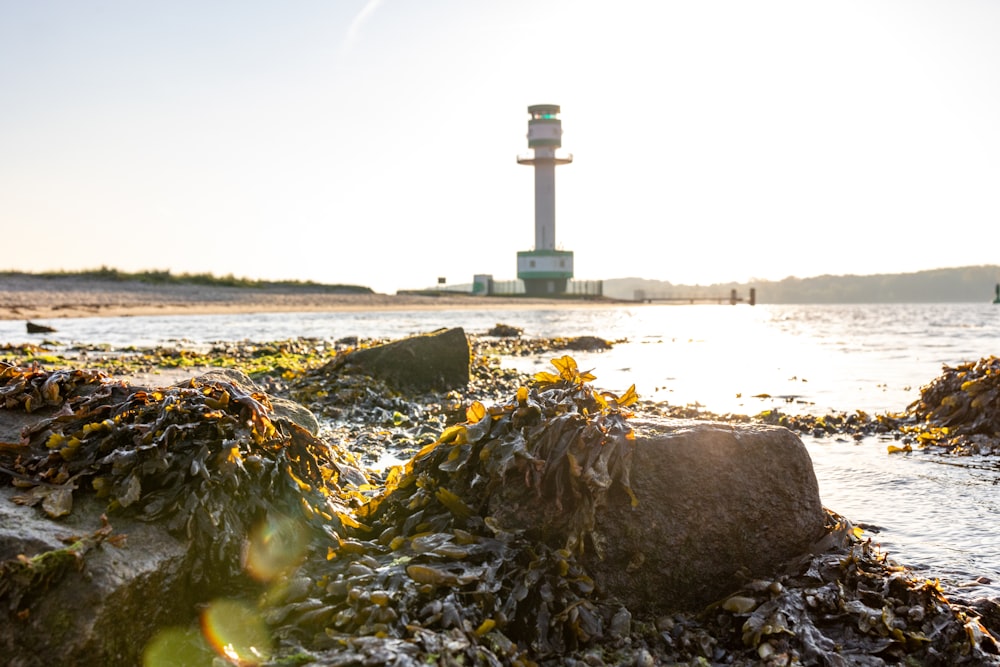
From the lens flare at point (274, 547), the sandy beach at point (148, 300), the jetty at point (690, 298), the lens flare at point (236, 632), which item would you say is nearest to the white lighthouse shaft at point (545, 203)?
the sandy beach at point (148, 300)

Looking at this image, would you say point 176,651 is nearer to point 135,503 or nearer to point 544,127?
point 135,503

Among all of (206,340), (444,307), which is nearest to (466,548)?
(206,340)

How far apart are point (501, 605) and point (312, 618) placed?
0.86 m

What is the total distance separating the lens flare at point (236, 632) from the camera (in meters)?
3.01

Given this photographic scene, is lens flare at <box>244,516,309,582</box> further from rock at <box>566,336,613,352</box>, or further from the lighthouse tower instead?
the lighthouse tower

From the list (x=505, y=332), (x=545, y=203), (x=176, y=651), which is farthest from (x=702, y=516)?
(x=545, y=203)

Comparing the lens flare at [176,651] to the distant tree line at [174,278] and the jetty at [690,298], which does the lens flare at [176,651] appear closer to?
the distant tree line at [174,278]

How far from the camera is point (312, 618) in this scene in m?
3.27

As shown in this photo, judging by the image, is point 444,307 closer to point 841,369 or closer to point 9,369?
point 841,369

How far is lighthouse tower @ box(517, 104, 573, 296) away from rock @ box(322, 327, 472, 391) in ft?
212

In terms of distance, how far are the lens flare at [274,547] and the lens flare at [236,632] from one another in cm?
22

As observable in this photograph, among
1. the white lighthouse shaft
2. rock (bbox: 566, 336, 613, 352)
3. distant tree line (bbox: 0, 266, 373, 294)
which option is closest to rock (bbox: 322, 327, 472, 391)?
rock (bbox: 566, 336, 613, 352)

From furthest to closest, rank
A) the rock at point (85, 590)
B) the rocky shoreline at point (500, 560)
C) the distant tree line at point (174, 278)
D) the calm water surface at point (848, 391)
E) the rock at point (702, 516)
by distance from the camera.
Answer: the distant tree line at point (174, 278)
the calm water surface at point (848, 391)
the rock at point (702, 516)
the rocky shoreline at point (500, 560)
the rock at point (85, 590)

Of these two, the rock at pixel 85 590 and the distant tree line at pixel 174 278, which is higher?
the distant tree line at pixel 174 278
